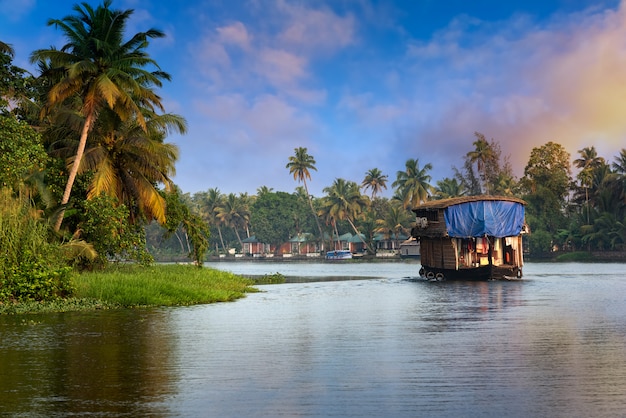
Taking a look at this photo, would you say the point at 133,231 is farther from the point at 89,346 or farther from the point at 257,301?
the point at 89,346

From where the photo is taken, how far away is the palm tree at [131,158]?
3334 cm

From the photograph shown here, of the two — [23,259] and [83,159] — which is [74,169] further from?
[23,259]

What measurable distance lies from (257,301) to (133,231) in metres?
9.85

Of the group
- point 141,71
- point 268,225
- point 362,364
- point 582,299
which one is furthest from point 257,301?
point 268,225

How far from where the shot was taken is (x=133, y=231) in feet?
124

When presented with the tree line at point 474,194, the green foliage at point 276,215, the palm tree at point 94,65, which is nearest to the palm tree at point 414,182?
the tree line at point 474,194

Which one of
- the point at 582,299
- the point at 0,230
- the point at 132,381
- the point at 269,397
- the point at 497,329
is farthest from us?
the point at 582,299

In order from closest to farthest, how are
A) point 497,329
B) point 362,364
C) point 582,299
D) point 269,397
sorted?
1. point 269,397
2. point 362,364
3. point 497,329
4. point 582,299

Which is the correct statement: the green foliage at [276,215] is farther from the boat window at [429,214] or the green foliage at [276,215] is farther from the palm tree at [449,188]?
the boat window at [429,214]

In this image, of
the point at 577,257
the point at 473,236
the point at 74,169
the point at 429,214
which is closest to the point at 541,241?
the point at 577,257

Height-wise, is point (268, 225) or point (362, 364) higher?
point (268, 225)

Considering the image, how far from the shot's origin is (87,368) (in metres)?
13.1

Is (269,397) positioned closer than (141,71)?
Yes

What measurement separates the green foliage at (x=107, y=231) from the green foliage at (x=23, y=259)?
484 cm
